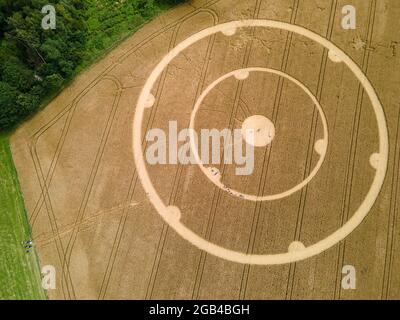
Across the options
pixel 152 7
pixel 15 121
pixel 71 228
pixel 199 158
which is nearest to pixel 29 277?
pixel 71 228

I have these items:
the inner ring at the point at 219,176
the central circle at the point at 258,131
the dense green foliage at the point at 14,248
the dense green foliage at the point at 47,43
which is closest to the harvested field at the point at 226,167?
the inner ring at the point at 219,176

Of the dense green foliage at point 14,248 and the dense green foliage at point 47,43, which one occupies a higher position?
the dense green foliage at point 47,43

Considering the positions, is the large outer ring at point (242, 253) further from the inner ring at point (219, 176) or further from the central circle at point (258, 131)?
the central circle at point (258, 131)

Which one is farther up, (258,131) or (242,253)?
(258,131)

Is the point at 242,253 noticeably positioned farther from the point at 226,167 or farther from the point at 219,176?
the point at 226,167

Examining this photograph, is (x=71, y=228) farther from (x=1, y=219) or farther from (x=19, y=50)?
(x=19, y=50)

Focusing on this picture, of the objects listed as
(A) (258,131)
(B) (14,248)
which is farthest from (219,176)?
(B) (14,248)
